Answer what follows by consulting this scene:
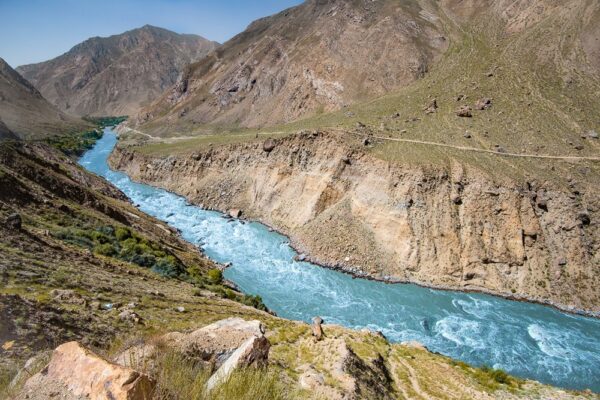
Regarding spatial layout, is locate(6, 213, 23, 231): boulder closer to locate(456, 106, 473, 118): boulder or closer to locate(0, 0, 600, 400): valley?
locate(0, 0, 600, 400): valley

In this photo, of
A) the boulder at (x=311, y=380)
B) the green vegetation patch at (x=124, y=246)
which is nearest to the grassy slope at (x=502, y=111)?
the green vegetation patch at (x=124, y=246)

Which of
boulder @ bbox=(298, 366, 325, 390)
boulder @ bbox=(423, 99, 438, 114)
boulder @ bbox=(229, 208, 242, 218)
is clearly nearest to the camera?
boulder @ bbox=(298, 366, 325, 390)

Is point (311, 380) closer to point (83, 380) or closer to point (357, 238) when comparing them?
point (83, 380)

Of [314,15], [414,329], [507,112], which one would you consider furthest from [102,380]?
[314,15]

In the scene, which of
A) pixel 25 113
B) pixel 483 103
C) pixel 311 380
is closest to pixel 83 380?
pixel 311 380

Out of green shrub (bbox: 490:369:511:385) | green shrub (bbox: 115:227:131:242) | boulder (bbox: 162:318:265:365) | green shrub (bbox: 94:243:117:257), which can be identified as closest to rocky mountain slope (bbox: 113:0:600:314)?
green shrub (bbox: 490:369:511:385)

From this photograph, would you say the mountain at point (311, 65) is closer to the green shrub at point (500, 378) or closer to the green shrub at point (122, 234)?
the green shrub at point (122, 234)

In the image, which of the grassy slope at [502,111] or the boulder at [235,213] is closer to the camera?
the grassy slope at [502,111]
